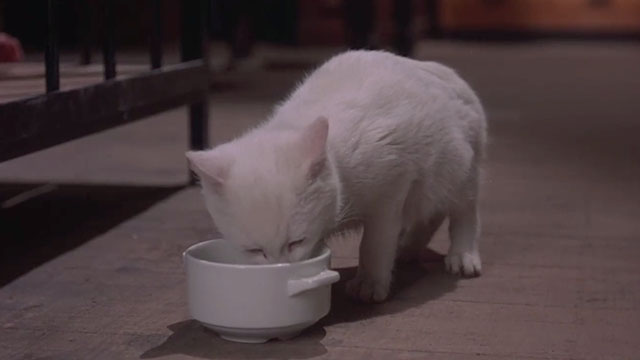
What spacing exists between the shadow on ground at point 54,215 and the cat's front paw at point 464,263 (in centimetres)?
75

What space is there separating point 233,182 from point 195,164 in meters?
0.07

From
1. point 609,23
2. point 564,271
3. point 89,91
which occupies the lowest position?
point 609,23

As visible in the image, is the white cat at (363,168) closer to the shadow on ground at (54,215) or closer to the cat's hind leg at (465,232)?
the cat's hind leg at (465,232)

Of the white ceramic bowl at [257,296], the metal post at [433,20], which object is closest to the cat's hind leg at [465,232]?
the white ceramic bowl at [257,296]

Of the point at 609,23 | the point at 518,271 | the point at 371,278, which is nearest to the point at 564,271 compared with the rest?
the point at 518,271

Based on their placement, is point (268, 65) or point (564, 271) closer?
point (564, 271)

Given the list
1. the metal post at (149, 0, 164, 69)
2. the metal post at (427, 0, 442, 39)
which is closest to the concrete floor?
the metal post at (149, 0, 164, 69)

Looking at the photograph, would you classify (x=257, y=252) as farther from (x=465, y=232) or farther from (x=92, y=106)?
(x=92, y=106)

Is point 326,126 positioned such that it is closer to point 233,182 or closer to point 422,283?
point 233,182

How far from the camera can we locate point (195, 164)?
146 cm

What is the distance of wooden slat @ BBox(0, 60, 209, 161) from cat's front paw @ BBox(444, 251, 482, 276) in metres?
0.74

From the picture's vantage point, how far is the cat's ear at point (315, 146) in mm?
1457

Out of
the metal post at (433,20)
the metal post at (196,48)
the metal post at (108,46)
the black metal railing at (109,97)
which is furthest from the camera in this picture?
the metal post at (433,20)

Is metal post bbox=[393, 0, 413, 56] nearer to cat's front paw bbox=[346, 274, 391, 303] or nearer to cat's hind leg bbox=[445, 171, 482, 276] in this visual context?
cat's hind leg bbox=[445, 171, 482, 276]
